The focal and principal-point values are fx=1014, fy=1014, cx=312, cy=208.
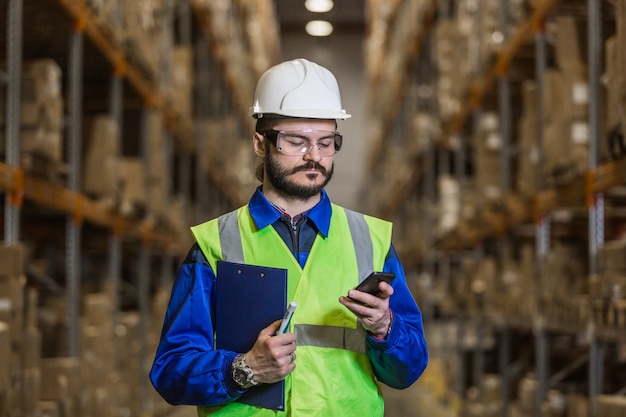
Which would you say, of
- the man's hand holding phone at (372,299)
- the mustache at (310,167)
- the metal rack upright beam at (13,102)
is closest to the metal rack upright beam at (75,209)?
the metal rack upright beam at (13,102)

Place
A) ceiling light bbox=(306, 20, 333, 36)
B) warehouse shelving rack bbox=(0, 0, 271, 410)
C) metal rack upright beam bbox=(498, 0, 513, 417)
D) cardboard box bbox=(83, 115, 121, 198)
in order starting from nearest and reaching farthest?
warehouse shelving rack bbox=(0, 0, 271, 410) → cardboard box bbox=(83, 115, 121, 198) → metal rack upright beam bbox=(498, 0, 513, 417) → ceiling light bbox=(306, 20, 333, 36)

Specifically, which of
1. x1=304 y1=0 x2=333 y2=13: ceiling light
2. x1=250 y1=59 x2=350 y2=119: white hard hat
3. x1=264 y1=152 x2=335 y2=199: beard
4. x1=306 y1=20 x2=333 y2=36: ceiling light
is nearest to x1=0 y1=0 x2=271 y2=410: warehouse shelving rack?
x1=250 y1=59 x2=350 y2=119: white hard hat

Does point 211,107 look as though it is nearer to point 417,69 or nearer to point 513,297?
point 417,69

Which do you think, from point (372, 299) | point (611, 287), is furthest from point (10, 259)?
point (611, 287)

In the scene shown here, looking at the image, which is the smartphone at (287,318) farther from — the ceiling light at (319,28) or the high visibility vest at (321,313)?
the ceiling light at (319,28)

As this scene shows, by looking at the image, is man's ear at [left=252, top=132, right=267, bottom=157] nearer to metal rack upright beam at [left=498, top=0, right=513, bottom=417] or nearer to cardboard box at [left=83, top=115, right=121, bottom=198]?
cardboard box at [left=83, top=115, right=121, bottom=198]

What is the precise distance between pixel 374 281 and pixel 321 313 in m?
0.28

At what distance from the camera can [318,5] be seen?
22.7 meters

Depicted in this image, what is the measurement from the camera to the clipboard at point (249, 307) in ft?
8.82

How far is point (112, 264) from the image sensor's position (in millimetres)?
7492

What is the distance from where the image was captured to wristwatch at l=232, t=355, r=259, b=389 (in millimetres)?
2615

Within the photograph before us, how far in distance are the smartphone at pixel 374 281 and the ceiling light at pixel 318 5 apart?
20418 millimetres

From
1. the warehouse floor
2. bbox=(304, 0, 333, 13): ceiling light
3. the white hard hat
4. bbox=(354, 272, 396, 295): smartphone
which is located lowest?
the warehouse floor

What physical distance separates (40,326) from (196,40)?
670 cm
